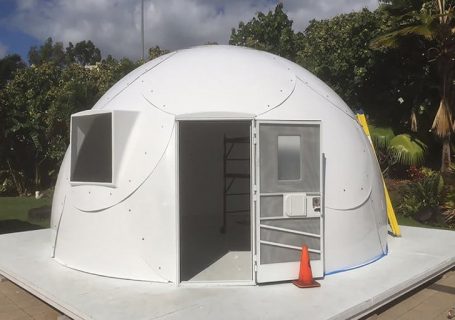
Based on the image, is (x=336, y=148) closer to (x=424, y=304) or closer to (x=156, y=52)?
(x=424, y=304)

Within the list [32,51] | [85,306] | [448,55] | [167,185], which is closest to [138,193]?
[167,185]

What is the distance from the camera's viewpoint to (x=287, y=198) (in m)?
6.33

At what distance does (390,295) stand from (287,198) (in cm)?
178

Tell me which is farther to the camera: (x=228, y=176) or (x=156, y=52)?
(x=156, y=52)

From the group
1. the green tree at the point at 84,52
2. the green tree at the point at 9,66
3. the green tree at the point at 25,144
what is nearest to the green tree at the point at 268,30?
the green tree at the point at 25,144

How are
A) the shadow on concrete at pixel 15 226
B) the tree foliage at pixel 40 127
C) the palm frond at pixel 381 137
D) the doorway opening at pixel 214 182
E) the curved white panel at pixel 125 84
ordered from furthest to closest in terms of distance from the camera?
1. the tree foliage at pixel 40 127
2. the palm frond at pixel 381 137
3. the shadow on concrete at pixel 15 226
4. the doorway opening at pixel 214 182
5. the curved white panel at pixel 125 84

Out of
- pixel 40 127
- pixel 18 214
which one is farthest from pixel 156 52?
pixel 18 214

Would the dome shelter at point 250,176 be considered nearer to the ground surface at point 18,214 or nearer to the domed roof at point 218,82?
the domed roof at point 218,82

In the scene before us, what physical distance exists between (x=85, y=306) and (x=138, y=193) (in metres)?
1.63

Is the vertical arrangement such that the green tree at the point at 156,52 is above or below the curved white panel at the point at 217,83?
above

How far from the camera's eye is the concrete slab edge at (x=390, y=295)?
5385mm

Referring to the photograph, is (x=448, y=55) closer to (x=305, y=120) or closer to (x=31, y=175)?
(x=305, y=120)

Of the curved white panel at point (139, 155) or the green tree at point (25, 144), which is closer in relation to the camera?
the curved white panel at point (139, 155)

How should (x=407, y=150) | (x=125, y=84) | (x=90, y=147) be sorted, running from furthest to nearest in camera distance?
(x=407, y=150), (x=125, y=84), (x=90, y=147)
